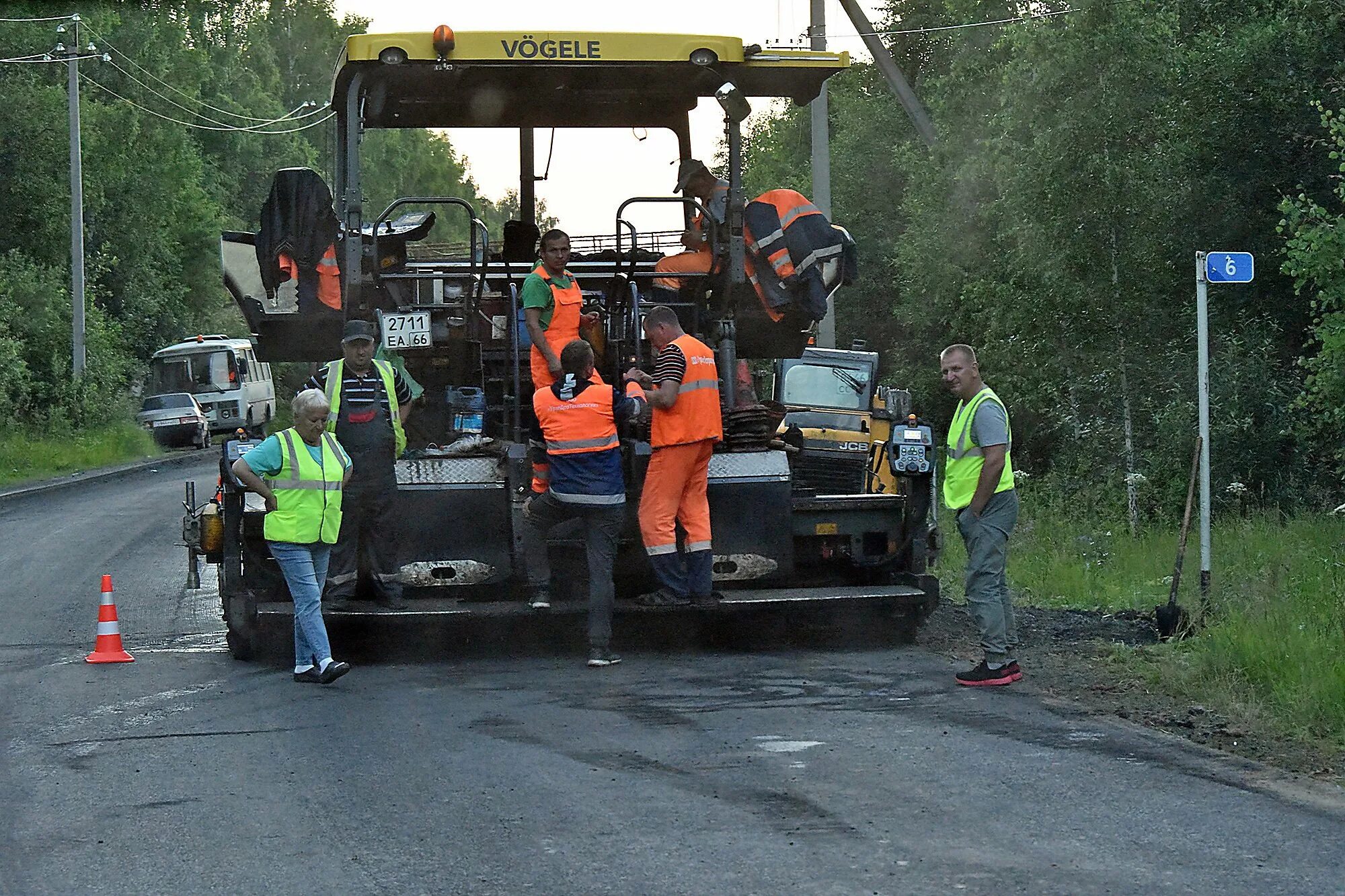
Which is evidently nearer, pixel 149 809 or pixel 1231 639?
pixel 149 809

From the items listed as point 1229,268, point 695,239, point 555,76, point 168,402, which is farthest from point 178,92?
point 1229,268

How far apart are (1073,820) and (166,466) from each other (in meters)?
31.4

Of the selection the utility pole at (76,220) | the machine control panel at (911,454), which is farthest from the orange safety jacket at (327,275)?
the utility pole at (76,220)

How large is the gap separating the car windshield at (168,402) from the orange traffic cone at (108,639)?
32489mm

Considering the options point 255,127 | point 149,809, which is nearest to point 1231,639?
point 149,809

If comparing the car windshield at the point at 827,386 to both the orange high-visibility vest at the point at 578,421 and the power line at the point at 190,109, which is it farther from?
the power line at the point at 190,109

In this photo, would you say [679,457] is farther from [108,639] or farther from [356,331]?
[108,639]

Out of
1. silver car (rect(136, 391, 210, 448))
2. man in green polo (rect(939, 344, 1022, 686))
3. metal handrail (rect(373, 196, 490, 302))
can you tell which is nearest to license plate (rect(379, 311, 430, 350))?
metal handrail (rect(373, 196, 490, 302))

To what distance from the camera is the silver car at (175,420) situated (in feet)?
136

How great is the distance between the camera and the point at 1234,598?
1112cm

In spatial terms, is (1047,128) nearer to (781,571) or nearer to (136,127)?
(781,571)

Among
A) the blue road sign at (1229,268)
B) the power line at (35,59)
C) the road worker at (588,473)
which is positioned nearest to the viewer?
the road worker at (588,473)

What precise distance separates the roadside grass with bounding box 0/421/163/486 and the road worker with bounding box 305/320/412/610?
72.5 feet

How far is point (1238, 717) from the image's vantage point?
812 cm
